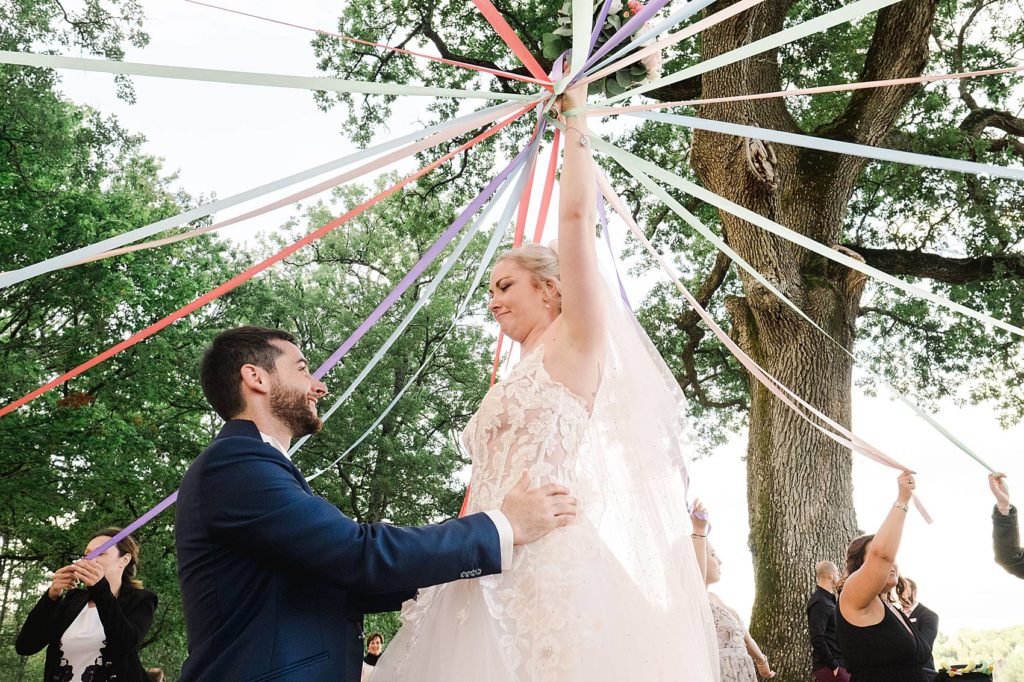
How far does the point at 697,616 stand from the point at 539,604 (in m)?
0.52

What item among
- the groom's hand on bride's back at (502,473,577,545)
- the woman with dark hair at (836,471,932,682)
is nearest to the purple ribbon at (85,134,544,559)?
the groom's hand on bride's back at (502,473,577,545)

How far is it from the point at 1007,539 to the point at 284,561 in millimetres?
3640

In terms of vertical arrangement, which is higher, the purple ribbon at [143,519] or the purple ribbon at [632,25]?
the purple ribbon at [632,25]

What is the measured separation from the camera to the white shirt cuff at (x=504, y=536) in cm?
191

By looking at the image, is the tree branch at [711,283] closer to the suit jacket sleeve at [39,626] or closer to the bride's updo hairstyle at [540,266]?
the suit jacket sleeve at [39,626]

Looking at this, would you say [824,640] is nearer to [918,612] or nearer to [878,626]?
[918,612]

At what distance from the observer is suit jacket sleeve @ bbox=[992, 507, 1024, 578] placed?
4.00m

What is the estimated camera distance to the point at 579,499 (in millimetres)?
2145

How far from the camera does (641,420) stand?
2.49m

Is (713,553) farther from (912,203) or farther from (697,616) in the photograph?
(912,203)

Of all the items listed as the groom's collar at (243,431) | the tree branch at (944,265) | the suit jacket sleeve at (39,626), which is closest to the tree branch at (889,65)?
the tree branch at (944,265)

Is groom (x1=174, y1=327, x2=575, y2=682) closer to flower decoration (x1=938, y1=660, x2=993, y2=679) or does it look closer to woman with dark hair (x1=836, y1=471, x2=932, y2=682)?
woman with dark hair (x1=836, y1=471, x2=932, y2=682)

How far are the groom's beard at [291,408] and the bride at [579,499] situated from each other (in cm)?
48

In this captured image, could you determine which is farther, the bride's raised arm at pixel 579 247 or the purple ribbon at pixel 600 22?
the purple ribbon at pixel 600 22
